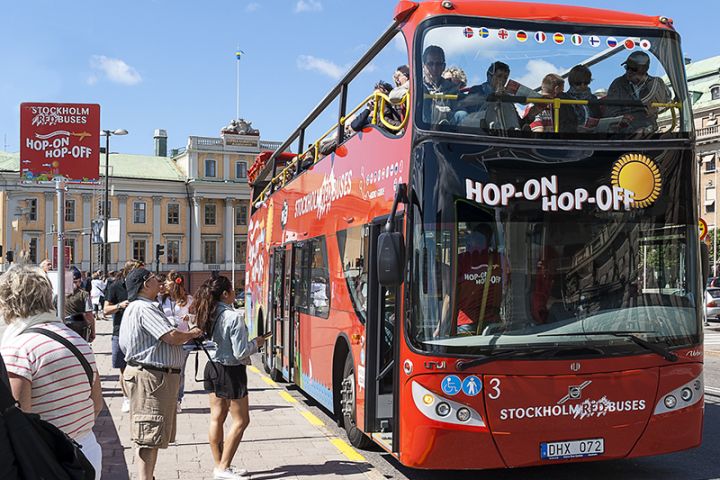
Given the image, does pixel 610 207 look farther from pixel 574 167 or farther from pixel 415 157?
pixel 415 157

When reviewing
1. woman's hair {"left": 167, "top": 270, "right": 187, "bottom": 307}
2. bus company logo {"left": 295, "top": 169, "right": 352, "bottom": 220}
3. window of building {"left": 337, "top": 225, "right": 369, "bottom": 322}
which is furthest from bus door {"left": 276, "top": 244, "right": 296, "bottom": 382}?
window of building {"left": 337, "top": 225, "right": 369, "bottom": 322}

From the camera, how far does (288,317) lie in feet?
39.4

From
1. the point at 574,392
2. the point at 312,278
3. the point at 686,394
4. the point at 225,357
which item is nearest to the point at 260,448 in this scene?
the point at 225,357

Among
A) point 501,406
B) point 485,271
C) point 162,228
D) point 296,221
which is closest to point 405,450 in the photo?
point 501,406

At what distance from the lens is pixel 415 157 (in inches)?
255

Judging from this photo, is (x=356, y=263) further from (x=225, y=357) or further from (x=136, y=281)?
(x=136, y=281)

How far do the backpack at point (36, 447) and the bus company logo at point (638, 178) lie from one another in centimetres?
474

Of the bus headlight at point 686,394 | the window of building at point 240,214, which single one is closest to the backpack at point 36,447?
the bus headlight at point 686,394

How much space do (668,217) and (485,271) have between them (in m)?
1.56

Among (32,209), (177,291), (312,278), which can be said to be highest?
(32,209)

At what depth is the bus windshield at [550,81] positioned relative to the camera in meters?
6.58

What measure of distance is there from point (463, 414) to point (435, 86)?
8.28 feet

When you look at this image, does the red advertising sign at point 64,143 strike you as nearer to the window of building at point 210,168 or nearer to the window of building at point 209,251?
the window of building at point 210,168

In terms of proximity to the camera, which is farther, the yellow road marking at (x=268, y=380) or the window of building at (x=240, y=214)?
the window of building at (x=240, y=214)
